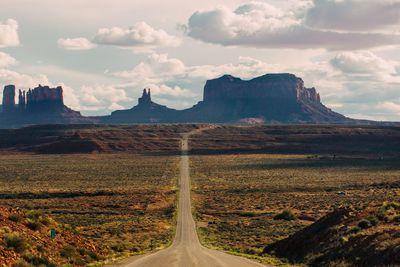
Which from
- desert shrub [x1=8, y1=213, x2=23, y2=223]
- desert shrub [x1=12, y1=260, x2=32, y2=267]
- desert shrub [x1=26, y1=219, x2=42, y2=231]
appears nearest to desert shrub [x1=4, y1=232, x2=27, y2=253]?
desert shrub [x1=12, y1=260, x2=32, y2=267]

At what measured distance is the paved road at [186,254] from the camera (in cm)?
2248

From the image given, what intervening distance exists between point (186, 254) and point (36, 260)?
8.32 metres

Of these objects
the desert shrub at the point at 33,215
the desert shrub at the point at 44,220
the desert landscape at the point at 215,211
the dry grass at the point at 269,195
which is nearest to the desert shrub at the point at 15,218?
the desert landscape at the point at 215,211

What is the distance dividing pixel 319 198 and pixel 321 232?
37928mm

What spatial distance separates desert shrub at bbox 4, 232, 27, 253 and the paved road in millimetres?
4405

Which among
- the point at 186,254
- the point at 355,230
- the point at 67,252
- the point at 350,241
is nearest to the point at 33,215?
the point at 67,252

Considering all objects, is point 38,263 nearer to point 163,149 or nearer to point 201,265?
point 201,265

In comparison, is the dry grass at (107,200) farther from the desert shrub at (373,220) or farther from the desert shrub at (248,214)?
the desert shrub at (373,220)

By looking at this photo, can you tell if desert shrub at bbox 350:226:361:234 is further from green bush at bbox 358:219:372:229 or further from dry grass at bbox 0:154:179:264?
dry grass at bbox 0:154:179:264

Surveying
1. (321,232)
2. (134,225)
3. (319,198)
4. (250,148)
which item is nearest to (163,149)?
(250,148)

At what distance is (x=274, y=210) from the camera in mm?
56344

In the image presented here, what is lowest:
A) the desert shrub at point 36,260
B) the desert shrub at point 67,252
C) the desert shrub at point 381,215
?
the desert shrub at point 67,252

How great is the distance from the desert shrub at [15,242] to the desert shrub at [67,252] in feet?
8.00

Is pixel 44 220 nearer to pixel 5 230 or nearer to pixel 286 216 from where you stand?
pixel 5 230
